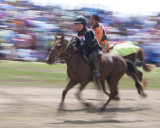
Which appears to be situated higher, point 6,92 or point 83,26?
point 83,26

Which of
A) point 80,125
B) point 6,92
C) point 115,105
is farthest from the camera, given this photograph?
point 6,92

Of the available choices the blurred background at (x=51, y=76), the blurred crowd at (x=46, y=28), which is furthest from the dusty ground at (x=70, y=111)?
the blurred crowd at (x=46, y=28)

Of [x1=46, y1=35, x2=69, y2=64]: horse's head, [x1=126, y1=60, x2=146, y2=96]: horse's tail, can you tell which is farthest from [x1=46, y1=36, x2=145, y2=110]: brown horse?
[x1=126, y1=60, x2=146, y2=96]: horse's tail

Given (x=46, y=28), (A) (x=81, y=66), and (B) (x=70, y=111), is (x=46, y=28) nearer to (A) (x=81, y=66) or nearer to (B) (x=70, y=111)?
(A) (x=81, y=66)

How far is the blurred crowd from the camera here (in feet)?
52.6

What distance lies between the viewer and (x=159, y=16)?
76.7 feet

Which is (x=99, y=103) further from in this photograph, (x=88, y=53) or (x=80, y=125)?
(x=80, y=125)

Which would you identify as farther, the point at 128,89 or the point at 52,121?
the point at 128,89

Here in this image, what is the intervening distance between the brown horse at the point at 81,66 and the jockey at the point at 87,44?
0.49ft

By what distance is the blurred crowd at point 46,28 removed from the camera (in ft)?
52.6

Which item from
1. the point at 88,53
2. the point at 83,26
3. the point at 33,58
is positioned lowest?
the point at 33,58

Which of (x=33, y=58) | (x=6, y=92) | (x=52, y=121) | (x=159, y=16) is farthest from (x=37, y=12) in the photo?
(x=52, y=121)

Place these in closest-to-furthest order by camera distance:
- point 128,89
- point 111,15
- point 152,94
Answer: point 152,94, point 128,89, point 111,15

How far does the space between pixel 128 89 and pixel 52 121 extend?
5.74 meters
